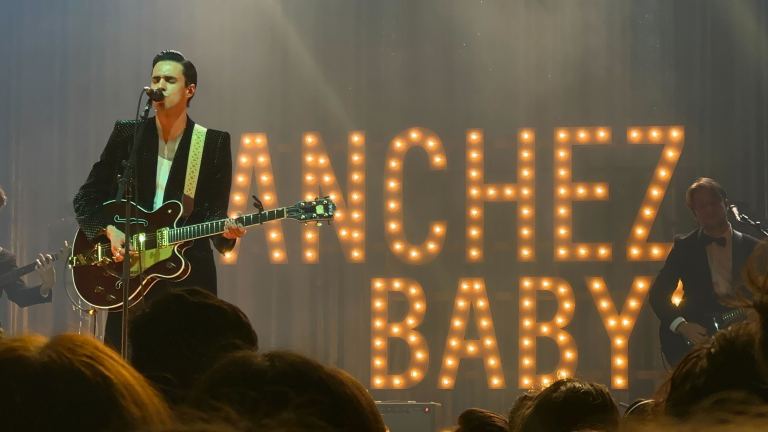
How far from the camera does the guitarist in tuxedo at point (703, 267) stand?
27.2ft

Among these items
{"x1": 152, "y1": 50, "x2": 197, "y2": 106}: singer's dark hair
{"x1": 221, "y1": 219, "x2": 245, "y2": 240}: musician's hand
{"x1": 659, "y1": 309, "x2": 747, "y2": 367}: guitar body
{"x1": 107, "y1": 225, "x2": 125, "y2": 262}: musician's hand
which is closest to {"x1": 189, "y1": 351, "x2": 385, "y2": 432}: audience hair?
{"x1": 107, "y1": 225, "x2": 125, "y2": 262}: musician's hand

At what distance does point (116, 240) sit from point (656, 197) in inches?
197

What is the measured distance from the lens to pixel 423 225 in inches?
393

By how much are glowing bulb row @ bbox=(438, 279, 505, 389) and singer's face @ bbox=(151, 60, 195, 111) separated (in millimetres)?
3763

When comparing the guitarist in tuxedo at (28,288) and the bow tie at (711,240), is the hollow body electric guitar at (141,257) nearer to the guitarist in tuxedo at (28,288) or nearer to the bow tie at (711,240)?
the guitarist in tuxedo at (28,288)

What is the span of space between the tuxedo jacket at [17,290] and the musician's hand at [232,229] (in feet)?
12.7

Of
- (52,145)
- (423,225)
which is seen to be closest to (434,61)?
(423,225)

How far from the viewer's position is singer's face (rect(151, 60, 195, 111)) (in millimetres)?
6480

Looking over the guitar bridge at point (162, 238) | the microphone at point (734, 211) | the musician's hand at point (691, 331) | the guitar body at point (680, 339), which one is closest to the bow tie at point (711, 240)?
the microphone at point (734, 211)

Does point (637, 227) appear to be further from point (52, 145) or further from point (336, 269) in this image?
point (52, 145)

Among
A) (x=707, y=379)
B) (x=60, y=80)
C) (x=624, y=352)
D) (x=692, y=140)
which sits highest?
(x=60, y=80)

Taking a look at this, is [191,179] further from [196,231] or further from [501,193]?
[501,193]

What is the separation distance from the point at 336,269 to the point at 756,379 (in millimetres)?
8593

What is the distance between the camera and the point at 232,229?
6.24 m
